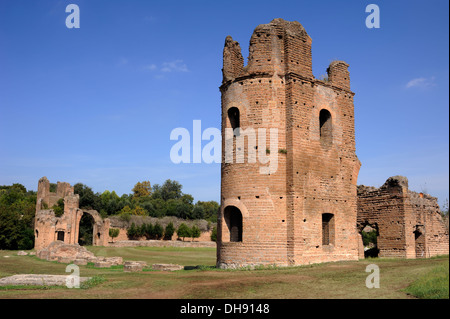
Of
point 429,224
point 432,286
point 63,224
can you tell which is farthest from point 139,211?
point 432,286

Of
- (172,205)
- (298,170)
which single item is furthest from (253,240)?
(172,205)

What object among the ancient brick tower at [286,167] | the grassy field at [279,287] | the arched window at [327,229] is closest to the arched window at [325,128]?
the ancient brick tower at [286,167]

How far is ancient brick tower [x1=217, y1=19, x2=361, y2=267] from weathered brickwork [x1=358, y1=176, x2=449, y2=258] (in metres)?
2.19

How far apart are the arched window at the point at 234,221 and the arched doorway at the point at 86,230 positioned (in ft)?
115

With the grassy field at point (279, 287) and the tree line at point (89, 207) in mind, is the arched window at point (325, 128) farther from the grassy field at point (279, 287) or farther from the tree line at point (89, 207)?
the tree line at point (89, 207)

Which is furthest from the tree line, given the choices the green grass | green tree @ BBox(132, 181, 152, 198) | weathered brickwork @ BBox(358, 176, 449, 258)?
the green grass

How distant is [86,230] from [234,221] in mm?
37905

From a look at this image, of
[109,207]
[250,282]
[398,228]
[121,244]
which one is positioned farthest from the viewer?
[109,207]

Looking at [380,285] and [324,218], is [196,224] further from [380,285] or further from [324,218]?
[380,285]

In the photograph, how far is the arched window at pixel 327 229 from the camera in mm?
16578

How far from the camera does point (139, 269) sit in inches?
637

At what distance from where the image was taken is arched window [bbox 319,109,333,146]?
1716 cm
